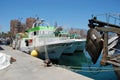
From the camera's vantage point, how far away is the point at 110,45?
9.22 metres

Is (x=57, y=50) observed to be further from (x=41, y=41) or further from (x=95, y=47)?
(x=95, y=47)

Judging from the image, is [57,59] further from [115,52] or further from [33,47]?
[115,52]

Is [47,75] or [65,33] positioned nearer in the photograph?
[47,75]

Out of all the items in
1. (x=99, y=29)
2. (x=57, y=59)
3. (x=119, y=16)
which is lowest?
(x=57, y=59)

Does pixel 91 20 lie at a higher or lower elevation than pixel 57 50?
higher

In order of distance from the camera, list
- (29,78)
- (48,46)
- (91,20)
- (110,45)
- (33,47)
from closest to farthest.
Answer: (110,45) < (91,20) < (29,78) < (48,46) < (33,47)

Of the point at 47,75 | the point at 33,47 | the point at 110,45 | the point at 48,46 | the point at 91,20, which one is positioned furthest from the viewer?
the point at 33,47

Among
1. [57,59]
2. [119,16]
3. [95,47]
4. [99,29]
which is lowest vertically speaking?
[57,59]

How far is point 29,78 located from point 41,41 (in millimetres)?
16250

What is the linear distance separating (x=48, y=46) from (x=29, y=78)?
15.0 meters

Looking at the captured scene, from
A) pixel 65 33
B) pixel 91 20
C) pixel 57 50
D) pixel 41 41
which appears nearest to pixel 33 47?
pixel 41 41

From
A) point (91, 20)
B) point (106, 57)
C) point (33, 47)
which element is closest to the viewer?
point (106, 57)

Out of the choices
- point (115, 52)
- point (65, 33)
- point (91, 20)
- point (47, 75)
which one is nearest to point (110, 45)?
point (115, 52)

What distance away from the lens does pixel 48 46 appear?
1003 inches
